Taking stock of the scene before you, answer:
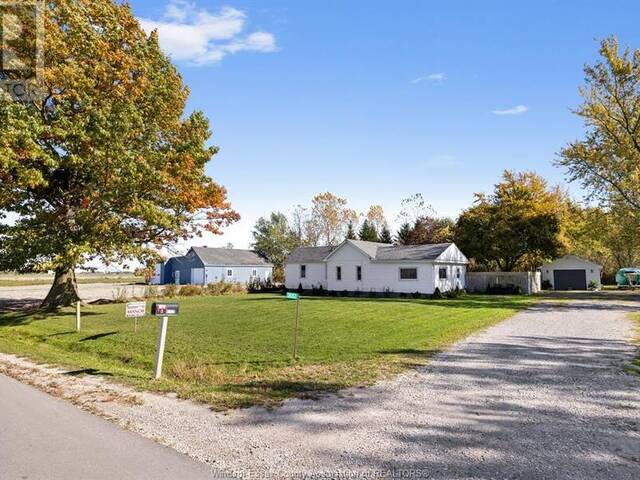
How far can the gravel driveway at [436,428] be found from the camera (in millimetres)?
4555

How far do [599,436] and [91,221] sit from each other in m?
17.2

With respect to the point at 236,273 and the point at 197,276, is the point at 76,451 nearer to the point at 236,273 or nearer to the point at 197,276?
the point at 197,276

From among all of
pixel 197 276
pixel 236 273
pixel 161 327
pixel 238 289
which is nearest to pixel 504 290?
pixel 238 289

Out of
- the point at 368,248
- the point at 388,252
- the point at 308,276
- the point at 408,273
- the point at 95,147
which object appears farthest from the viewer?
the point at 308,276

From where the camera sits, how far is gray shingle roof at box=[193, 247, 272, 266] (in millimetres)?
51375

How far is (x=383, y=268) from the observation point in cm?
3562

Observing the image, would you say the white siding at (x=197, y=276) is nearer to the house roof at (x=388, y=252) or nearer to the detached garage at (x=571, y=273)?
the house roof at (x=388, y=252)

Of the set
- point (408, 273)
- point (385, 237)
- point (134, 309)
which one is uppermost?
point (385, 237)

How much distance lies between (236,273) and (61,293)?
31.6 meters

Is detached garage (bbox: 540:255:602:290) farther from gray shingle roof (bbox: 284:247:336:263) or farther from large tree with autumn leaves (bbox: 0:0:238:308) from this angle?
large tree with autumn leaves (bbox: 0:0:238:308)

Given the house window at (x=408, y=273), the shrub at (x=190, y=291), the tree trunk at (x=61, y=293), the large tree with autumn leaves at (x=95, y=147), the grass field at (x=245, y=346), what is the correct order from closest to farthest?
the grass field at (x=245, y=346) < the large tree with autumn leaves at (x=95, y=147) < the tree trunk at (x=61, y=293) < the shrub at (x=190, y=291) < the house window at (x=408, y=273)

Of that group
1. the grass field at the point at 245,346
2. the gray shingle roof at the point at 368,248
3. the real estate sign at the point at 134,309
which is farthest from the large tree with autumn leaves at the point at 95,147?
the gray shingle roof at the point at 368,248

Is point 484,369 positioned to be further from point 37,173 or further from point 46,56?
point 46,56

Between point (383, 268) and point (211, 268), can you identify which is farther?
point (211, 268)
